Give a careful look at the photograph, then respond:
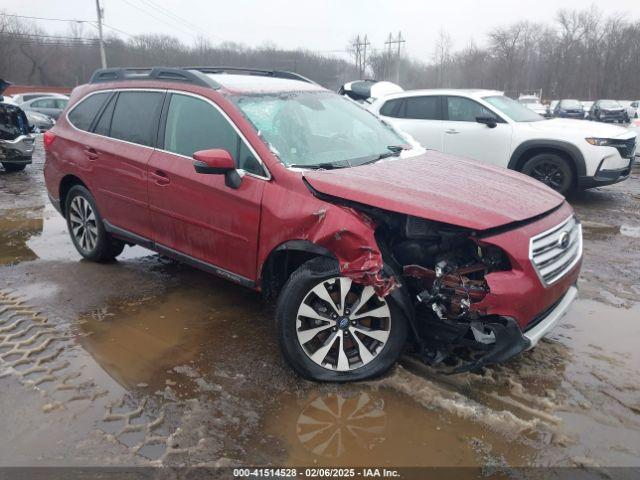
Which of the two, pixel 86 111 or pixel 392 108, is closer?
pixel 86 111

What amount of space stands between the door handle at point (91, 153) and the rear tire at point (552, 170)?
6.14 metres

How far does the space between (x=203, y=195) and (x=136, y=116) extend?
1303mm

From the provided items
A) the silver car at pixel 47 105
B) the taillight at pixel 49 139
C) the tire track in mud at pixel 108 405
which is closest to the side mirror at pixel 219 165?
the tire track in mud at pixel 108 405

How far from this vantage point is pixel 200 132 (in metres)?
3.85

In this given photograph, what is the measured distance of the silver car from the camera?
21.8 meters

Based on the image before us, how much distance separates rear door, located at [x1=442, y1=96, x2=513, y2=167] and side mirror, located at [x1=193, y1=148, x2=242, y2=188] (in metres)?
5.48

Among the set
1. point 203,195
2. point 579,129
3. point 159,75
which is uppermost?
point 159,75

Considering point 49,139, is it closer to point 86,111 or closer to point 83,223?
point 86,111

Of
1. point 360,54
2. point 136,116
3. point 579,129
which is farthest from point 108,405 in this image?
point 360,54

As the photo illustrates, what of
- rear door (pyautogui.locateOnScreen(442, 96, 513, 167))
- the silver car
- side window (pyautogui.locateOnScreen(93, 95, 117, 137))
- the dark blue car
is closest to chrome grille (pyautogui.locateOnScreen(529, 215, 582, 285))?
side window (pyautogui.locateOnScreen(93, 95, 117, 137))

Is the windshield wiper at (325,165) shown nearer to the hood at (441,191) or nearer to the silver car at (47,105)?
the hood at (441,191)

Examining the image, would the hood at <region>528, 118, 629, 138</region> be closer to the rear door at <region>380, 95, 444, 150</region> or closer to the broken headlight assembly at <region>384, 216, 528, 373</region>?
the rear door at <region>380, 95, 444, 150</region>

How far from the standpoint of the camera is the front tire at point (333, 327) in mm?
3037

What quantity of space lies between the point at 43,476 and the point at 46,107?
2339 cm
